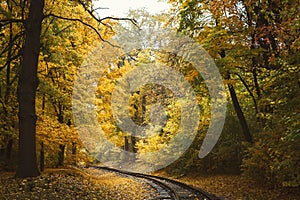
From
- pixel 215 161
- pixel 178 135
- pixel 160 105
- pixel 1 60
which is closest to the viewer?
pixel 1 60

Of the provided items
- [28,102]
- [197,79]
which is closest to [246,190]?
[197,79]

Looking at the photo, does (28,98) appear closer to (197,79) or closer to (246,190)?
(197,79)

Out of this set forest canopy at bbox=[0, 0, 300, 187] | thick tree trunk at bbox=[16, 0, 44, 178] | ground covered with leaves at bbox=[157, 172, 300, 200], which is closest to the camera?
forest canopy at bbox=[0, 0, 300, 187]

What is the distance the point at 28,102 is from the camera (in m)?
10.0

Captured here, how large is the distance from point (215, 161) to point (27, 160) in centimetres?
1187

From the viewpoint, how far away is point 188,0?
1288 cm

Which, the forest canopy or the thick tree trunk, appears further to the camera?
the thick tree trunk

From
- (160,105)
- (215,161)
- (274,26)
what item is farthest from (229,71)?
(160,105)

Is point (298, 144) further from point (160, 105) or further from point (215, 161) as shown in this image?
point (160, 105)

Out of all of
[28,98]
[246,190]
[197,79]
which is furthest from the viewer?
[197,79]

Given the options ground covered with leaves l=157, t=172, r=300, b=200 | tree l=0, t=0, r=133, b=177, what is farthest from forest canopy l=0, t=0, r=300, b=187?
ground covered with leaves l=157, t=172, r=300, b=200

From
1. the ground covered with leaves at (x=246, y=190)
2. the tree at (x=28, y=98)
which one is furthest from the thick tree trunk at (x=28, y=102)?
the ground covered with leaves at (x=246, y=190)

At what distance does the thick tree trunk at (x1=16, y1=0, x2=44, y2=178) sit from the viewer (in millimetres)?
9836

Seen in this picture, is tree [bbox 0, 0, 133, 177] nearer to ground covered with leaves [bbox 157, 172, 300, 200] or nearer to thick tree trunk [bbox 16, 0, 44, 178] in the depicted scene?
thick tree trunk [bbox 16, 0, 44, 178]
